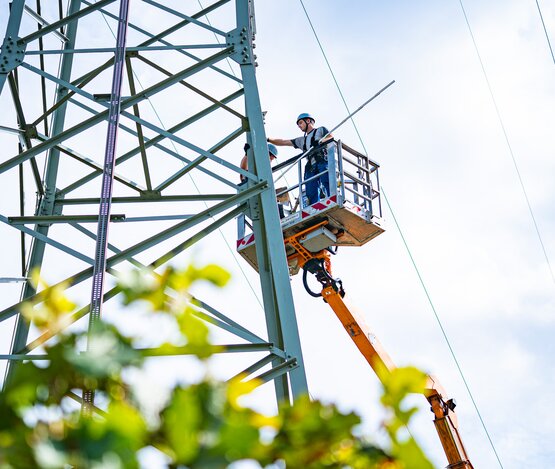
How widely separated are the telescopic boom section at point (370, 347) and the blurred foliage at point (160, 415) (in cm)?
846

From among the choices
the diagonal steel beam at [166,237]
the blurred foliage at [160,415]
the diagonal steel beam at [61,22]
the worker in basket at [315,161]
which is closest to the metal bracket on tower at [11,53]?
the diagonal steel beam at [61,22]

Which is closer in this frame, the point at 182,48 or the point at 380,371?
the point at 380,371

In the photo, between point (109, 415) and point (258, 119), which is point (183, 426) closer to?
point (109, 415)

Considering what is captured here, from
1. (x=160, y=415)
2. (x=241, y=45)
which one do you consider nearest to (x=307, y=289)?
(x=241, y=45)

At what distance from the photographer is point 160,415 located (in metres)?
0.69

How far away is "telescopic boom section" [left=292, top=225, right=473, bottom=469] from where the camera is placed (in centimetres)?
947

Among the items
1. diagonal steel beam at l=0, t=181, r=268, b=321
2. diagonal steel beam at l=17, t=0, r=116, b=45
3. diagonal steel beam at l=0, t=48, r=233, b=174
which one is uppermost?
diagonal steel beam at l=17, t=0, r=116, b=45

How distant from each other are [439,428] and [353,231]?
2682 millimetres

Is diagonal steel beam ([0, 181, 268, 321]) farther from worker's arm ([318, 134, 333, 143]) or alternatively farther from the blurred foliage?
the blurred foliage

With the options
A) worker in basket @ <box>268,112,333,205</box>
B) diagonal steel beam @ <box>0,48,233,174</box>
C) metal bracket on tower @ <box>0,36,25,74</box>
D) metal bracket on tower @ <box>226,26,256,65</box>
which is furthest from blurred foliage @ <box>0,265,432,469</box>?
worker in basket @ <box>268,112,333,205</box>

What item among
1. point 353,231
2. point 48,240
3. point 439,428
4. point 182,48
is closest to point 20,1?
point 182,48

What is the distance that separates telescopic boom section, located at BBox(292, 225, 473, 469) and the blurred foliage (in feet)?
27.7

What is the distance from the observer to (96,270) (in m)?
4.07

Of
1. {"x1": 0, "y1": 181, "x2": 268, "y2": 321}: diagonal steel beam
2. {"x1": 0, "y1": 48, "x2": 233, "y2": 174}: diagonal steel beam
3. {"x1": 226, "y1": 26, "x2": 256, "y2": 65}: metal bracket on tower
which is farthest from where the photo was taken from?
{"x1": 226, "y1": 26, "x2": 256, "y2": 65}: metal bracket on tower
